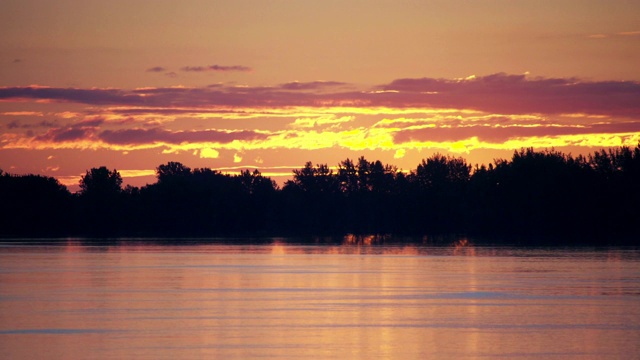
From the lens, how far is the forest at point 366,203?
A: 113438 mm

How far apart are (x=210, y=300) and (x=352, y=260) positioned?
93.2 feet

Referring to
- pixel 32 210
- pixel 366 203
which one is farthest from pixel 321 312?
pixel 366 203

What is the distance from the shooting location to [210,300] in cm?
3281

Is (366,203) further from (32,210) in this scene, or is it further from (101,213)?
(32,210)

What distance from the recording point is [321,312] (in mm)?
28703

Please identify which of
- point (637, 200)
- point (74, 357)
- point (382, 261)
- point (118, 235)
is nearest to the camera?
point (74, 357)

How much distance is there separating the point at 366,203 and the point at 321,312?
128 meters

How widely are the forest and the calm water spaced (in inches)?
2538

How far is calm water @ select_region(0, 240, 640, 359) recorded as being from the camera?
21547mm

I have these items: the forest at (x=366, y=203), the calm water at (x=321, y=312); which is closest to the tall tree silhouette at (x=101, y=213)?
the forest at (x=366, y=203)

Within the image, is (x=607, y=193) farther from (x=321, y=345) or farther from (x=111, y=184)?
(x=321, y=345)

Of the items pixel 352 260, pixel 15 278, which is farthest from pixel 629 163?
pixel 15 278

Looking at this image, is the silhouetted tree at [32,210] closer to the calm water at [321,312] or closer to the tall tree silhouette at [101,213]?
the tall tree silhouette at [101,213]

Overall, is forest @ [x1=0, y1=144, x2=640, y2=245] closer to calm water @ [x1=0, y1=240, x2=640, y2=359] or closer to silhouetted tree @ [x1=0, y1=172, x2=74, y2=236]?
silhouetted tree @ [x1=0, y1=172, x2=74, y2=236]
